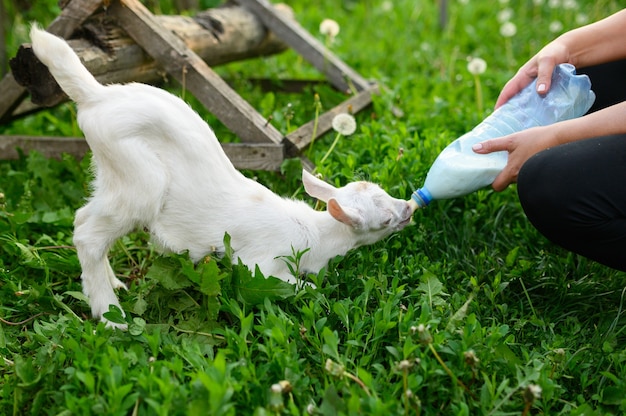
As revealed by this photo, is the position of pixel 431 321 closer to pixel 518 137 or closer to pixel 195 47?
pixel 518 137

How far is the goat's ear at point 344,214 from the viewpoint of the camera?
284 centimetres

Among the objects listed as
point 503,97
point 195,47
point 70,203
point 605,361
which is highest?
point 503,97

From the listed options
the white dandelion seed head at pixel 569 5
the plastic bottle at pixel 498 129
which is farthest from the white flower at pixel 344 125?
the white dandelion seed head at pixel 569 5

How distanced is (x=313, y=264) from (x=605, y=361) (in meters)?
1.17

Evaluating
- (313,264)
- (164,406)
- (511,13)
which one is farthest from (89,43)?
(511,13)

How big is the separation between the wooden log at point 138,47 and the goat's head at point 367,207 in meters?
1.35

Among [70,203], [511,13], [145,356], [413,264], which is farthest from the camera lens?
[511,13]

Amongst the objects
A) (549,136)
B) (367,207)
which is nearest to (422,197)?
(367,207)

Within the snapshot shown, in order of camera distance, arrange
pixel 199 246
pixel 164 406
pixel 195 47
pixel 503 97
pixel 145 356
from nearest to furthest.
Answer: pixel 164 406 → pixel 145 356 → pixel 199 246 → pixel 503 97 → pixel 195 47

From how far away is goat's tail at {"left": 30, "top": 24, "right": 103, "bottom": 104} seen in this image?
276 centimetres

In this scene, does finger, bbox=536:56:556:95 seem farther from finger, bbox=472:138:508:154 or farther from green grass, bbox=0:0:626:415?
green grass, bbox=0:0:626:415

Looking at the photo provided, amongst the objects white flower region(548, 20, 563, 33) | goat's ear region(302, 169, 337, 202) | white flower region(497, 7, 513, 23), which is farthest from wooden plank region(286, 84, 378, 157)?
white flower region(497, 7, 513, 23)

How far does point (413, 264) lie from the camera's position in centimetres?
309

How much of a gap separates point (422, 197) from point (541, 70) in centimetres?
78
